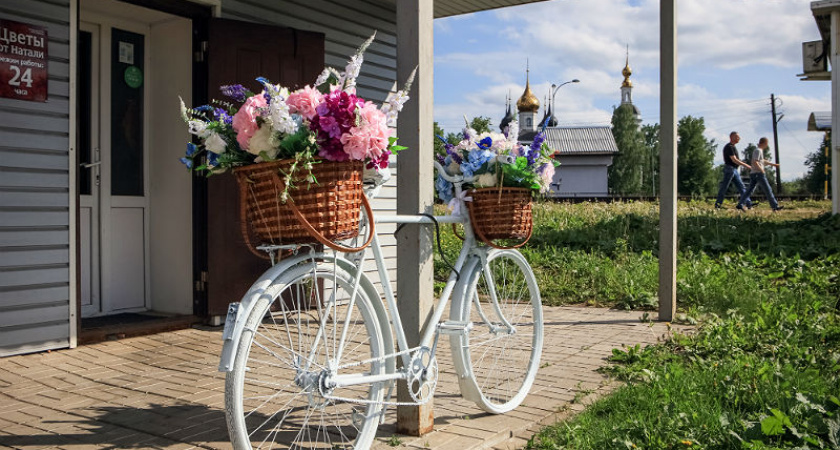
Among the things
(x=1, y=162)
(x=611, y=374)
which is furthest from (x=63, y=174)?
(x=611, y=374)

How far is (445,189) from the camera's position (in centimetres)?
364

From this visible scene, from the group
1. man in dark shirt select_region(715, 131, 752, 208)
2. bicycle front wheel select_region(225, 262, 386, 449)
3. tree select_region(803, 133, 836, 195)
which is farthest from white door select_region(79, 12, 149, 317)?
tree select_region(803, 133, 836, 195)

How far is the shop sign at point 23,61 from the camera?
16.4ft

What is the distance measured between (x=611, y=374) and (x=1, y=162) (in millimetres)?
4054

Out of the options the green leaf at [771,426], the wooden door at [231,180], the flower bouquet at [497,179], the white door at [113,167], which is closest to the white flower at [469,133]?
the flower bouquet at [497,179]

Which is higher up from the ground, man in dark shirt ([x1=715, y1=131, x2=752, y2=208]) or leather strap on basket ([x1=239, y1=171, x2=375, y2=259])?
man in dark shirt ([x1=715, y1=131, x2=752, y2=208])

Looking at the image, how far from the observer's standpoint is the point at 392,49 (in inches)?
332

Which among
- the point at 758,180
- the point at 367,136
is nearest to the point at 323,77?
the point at 367,136

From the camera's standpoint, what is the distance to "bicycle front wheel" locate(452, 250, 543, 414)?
11.6 ft

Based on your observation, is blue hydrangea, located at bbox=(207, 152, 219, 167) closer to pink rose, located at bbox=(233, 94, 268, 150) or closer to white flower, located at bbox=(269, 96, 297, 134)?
pink rose, located at bbox=(233, 94, 268, 150)

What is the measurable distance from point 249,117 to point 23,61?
3.37 m

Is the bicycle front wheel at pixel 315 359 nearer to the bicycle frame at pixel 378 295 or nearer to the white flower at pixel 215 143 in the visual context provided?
the bicycle frame at pixel 378 295

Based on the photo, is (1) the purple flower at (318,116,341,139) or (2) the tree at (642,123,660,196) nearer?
(1) the purple flower at (318,116,341,139)

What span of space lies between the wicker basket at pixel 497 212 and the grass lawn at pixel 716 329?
0.90 metres
